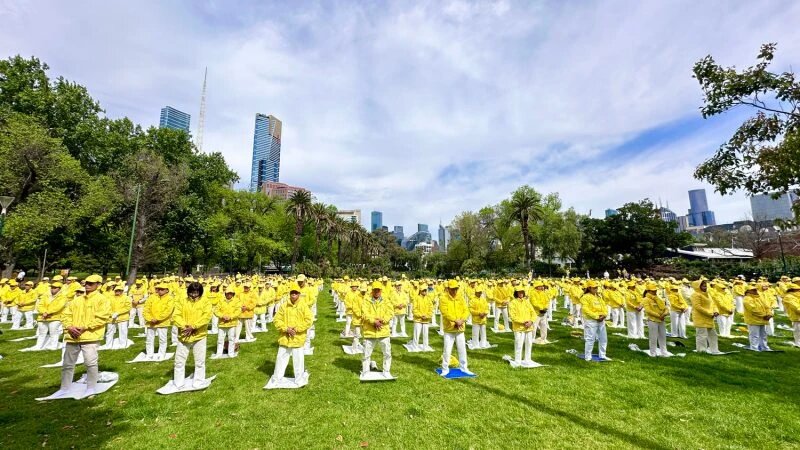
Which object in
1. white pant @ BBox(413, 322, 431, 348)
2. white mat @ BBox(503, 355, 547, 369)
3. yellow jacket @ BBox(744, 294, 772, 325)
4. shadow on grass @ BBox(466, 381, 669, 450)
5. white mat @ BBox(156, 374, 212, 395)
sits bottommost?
shadow on grass @ BBox(466, 381, 669, 450)

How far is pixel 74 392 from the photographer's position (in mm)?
7742

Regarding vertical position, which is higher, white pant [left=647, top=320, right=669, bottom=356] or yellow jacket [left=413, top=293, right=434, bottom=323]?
yellow jacket [left=413, top=293, right=434, bottom=323]

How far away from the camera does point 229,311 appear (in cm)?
1062

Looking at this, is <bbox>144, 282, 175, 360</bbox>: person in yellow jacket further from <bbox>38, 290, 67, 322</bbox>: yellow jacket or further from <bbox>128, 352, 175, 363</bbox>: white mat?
<bbox>38, 290, 67, 322</bbox>: yellow jacket

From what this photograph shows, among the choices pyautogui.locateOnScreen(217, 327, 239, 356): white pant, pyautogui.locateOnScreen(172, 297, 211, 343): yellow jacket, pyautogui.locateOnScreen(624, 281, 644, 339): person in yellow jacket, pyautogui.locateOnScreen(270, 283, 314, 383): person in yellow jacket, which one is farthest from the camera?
pyautogui.locateOnScreen(624, 281, 644, 339): person in yellow jacket

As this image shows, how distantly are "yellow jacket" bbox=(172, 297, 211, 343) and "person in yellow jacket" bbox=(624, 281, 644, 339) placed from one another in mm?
14909

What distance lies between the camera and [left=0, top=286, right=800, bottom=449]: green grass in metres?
5.83

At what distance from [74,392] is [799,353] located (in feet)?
68.2

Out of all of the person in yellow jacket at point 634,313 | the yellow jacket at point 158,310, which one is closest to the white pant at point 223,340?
the yellow jacket at point 158,310

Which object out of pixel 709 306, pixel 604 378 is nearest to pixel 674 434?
pixel 604 378

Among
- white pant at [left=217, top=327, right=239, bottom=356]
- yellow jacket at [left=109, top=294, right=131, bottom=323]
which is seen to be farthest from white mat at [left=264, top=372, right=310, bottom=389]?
yellow jacket at [left=109, top=294, right=131, bottom=323]

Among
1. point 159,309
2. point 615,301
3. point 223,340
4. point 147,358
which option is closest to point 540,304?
point 615,301

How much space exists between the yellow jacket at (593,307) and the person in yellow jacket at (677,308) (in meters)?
5.24

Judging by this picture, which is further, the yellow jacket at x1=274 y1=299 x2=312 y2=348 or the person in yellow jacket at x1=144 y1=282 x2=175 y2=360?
the person in yellow jacket at x1=144 y1=282 x2=175 y2=360
